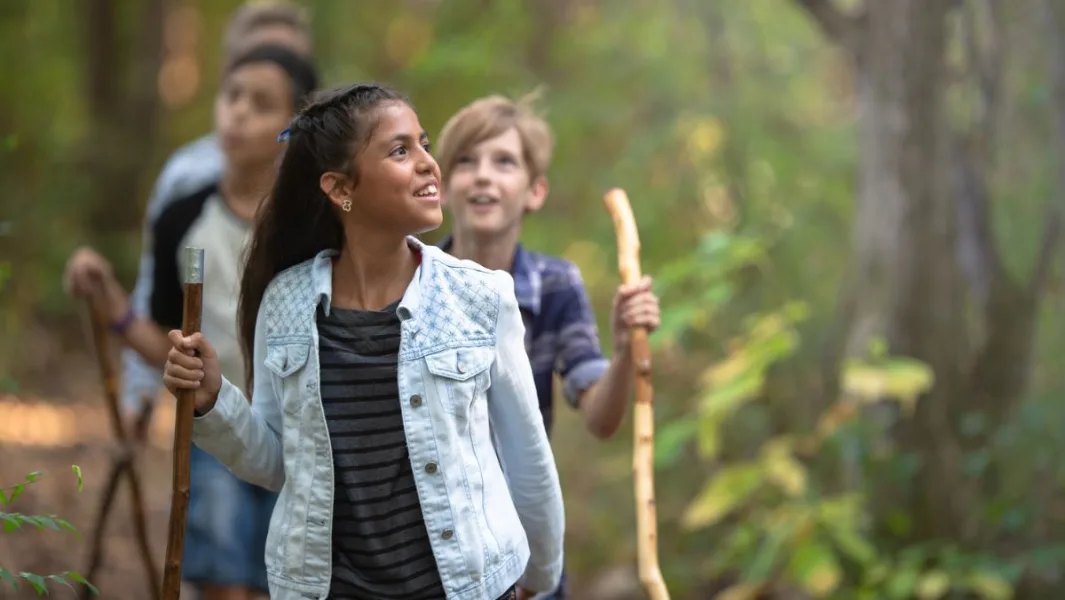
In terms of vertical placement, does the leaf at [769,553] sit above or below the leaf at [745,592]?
above

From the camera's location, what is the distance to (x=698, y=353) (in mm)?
6004

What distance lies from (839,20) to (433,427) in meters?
3.70

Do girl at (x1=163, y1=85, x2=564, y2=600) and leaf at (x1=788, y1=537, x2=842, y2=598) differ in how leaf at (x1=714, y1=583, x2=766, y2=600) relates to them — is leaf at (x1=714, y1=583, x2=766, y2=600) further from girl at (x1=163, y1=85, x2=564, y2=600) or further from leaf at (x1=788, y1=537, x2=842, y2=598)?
girl at (x1=163, y1=85, x2=564, y2=600)

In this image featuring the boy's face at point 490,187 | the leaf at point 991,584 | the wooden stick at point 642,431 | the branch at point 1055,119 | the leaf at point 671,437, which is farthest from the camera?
the branch at point 1055,119

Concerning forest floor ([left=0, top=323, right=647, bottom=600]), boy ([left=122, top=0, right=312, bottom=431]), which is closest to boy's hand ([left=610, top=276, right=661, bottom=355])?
boy ([left=122, top=0, right=312, bottom=431])

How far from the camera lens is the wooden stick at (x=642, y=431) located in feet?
8.57

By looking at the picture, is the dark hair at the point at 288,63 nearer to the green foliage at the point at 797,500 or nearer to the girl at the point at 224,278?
the girl at the point at 224,278

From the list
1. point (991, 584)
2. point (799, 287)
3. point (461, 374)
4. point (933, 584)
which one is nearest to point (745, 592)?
point (933, 584)

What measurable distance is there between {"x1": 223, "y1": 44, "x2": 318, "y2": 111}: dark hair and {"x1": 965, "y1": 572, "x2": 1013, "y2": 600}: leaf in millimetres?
3008

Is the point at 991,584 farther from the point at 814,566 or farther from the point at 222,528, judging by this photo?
the point at 222,528

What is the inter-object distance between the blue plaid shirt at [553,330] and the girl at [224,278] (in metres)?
0.95

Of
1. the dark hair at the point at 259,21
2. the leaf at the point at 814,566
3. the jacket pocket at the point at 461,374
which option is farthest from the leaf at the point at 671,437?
the jacket pocket at the point at 461,374

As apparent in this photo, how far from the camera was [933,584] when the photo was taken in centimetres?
448

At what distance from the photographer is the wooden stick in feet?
8.57
